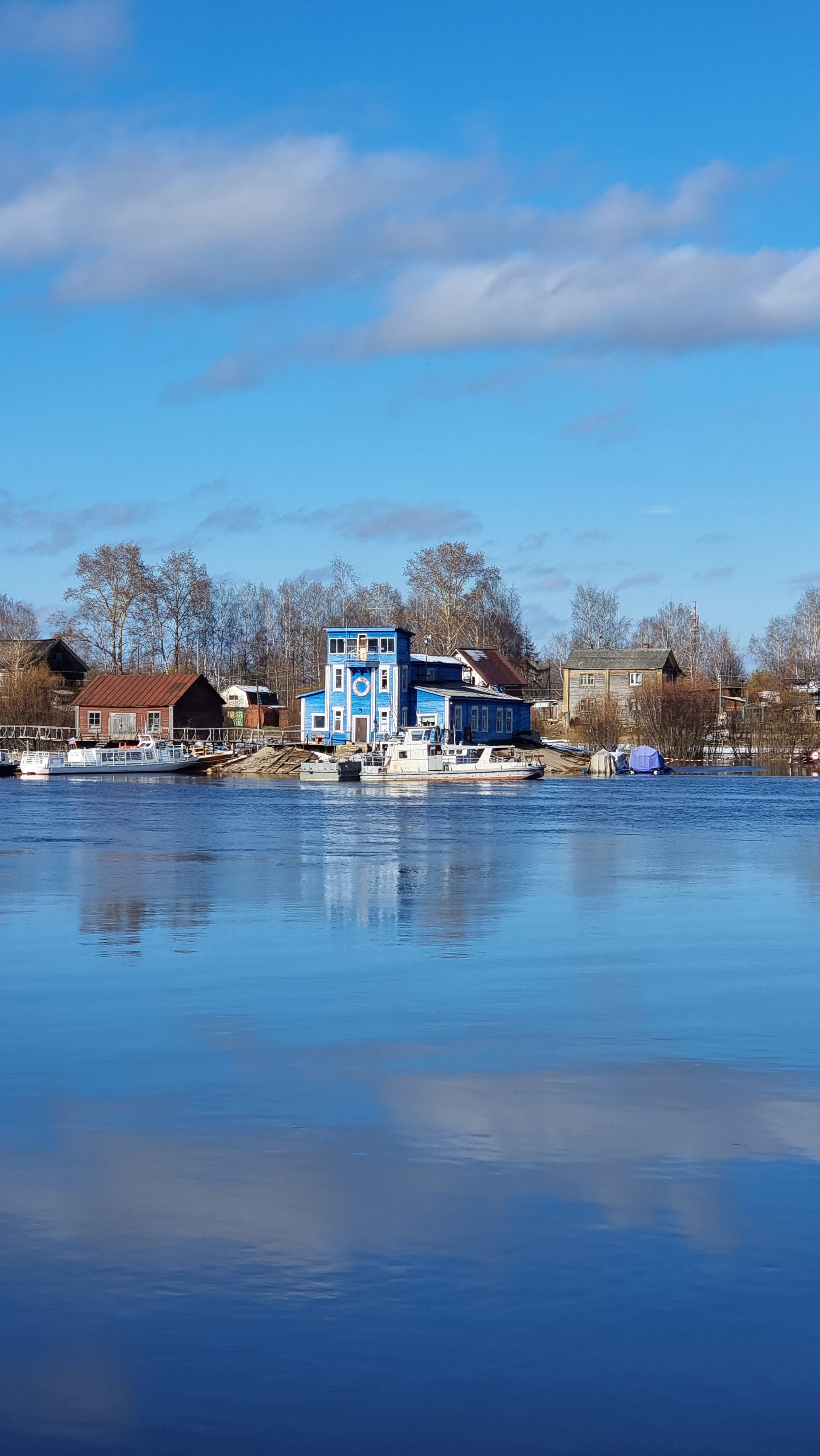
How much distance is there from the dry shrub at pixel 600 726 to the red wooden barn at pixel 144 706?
81.6 feet

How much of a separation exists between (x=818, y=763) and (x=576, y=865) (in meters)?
63.1

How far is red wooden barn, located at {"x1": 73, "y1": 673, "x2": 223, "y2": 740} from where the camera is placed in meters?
101

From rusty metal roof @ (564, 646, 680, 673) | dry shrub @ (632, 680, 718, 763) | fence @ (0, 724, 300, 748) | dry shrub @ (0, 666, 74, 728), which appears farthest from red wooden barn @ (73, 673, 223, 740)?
rusty metal roof @ (564, 646, 680, 673)

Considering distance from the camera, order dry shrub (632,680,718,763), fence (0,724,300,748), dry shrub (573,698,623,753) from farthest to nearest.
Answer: fence (0,724,300,748) < dry shrub (573,698,623,753) < dry shrub (632,680,718,763)

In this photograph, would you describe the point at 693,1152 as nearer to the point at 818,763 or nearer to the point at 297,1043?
the point at 297,1043

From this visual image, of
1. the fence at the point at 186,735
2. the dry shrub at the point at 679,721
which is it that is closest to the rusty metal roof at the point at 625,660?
the dry shrub at the point at 679,721

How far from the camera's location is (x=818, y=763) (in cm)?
9044

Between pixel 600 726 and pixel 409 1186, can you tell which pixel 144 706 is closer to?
pixel 600 726

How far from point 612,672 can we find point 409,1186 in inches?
4450

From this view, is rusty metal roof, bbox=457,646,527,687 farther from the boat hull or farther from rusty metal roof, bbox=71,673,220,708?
the boat hull

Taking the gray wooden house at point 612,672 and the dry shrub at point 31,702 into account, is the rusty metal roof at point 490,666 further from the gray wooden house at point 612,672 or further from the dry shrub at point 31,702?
the dry shrub at point 31,702

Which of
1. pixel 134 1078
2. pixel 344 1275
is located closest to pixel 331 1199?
pixel 344 1275

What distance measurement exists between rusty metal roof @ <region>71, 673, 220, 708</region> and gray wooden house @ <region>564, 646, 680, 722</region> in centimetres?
3074

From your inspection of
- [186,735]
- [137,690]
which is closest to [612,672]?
[186,735]
